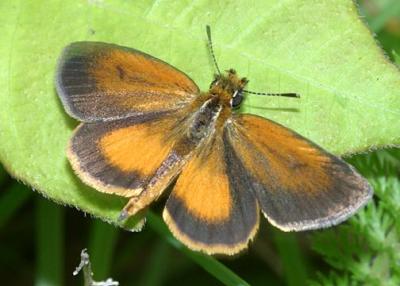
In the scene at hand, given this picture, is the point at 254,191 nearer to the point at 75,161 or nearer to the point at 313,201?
the point at 313,201

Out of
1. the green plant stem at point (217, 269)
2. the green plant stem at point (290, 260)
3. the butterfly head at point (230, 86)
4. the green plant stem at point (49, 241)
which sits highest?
the butterfly head at point (230, 86)

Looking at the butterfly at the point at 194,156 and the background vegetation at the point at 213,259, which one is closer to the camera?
the butterfly at the point at 194,156

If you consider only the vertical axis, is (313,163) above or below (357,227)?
above

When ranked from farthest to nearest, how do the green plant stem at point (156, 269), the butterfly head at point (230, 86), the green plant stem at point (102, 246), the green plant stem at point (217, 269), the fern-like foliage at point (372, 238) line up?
1. the green plant stem at point (156, 269)
2. the green plant stem at point (102, 246)
3. the fern-like foliage at point (372, 238)
4. the green plant stem at point (217, 269)
5. the butterfly head at point (230, 86)

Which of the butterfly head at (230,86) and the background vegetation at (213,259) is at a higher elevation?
the butterfly head at (230,86)

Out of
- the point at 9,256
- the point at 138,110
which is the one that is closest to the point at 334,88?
the point at 138,110

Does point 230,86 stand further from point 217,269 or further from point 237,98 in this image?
point 217,269

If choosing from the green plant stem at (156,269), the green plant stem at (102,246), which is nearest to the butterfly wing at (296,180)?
the green plant stem at (102,246)

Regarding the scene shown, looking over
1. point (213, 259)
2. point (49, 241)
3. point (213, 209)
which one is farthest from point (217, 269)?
point (49, 241)

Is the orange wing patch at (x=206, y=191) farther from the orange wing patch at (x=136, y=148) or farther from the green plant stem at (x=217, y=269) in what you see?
Result: the green plant stem at (x=217, y=269)
